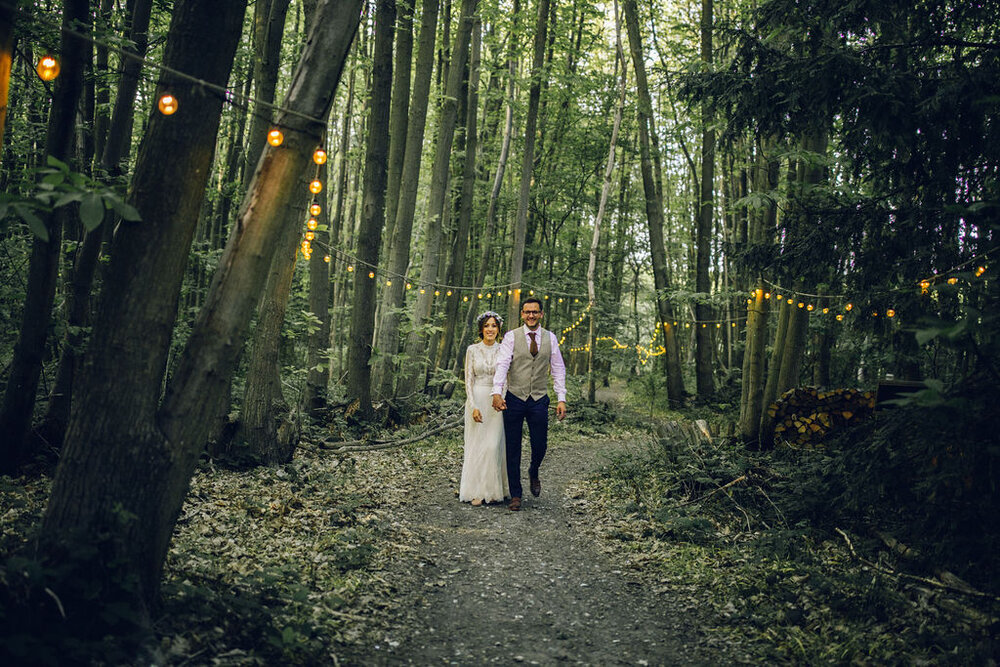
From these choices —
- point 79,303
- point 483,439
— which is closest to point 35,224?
point 79,303

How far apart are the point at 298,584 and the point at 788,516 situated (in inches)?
173

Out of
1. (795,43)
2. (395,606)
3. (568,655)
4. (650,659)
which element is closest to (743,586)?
(650,659)

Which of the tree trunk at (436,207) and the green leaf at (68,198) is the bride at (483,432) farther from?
the green leaf at (68,198)

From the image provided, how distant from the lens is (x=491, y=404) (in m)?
7.66

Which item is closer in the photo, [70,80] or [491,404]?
[70,80]

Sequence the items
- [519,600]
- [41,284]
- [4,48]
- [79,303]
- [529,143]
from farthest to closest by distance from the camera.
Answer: [529,143] < [79,303] < [41,284] < [519,600] < [4,48]

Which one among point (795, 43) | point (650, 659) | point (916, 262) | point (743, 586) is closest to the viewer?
point (650, 659)

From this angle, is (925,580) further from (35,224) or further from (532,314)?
(35,224)

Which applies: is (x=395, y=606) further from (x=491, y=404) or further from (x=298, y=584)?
(x=491, y=404)

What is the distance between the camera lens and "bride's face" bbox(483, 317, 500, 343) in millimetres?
7660

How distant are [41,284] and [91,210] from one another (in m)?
4.19

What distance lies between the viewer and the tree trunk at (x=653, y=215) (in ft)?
58.2

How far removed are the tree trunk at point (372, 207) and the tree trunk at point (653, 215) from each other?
9.01 metres

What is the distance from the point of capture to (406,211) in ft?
39.1
